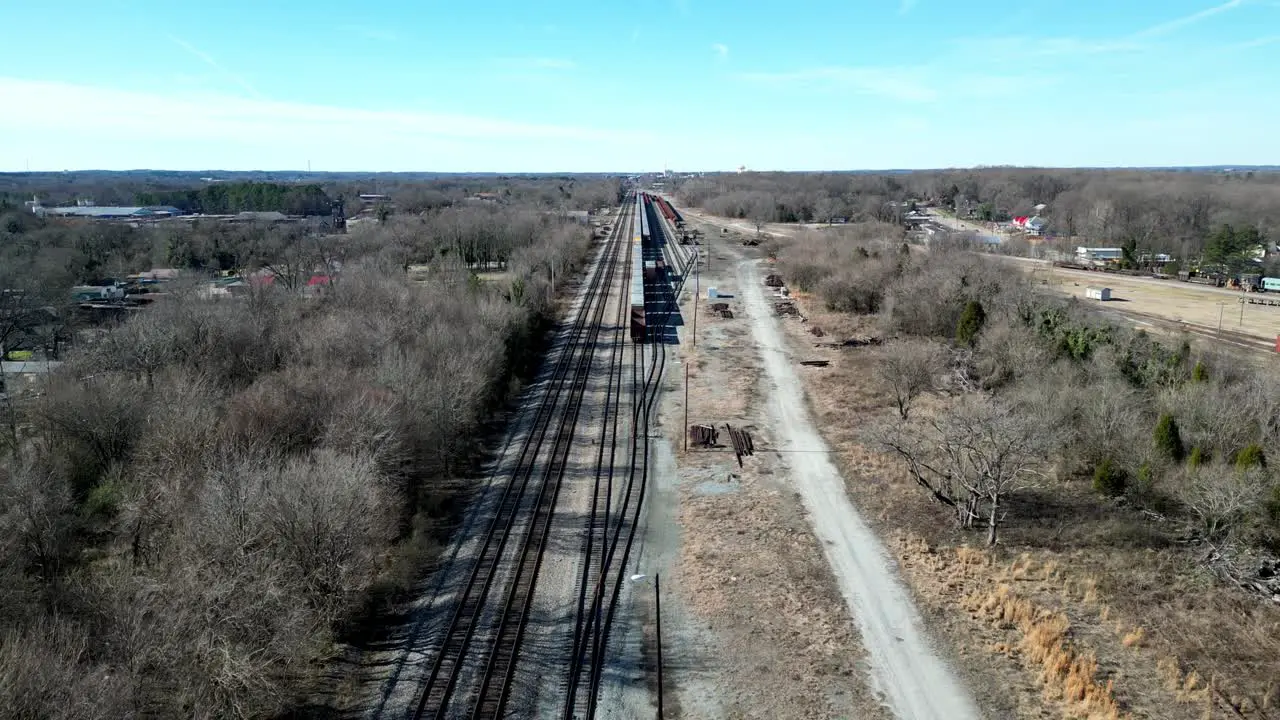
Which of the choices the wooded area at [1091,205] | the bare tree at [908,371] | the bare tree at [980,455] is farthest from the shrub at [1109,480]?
the wooded area at [1091,205]

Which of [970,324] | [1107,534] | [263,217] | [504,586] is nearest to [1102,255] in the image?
[970,324]

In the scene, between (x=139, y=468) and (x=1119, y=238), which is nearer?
(x=139, y=468)

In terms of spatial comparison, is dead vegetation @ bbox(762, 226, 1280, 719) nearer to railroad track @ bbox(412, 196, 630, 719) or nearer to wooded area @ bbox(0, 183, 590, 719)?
railroad track @ bbox(412, 196, 630, 719)

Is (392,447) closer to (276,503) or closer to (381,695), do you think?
(276,503)

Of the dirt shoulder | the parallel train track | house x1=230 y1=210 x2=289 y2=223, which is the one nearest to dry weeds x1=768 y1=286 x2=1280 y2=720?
the dirt shoulder

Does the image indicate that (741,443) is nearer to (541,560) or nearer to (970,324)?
(541,560)

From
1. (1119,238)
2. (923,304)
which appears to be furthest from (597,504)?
(1119,238)
